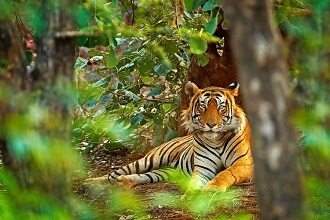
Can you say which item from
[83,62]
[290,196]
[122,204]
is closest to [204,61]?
[83,62]

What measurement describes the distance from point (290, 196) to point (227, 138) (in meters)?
4.89

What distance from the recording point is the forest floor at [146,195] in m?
4.94

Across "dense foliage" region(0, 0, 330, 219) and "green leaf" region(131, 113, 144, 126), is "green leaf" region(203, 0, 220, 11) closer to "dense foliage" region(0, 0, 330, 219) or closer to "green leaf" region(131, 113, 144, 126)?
"dense foliage" region(0, 0, 330, 219)

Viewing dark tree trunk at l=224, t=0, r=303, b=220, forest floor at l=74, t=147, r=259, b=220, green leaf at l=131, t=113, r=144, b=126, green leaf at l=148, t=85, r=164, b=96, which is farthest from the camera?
green leaf at l=148, t=85, r=164, b=96

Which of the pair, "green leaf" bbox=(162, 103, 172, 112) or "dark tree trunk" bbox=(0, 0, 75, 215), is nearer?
"dark tree trunk" bbox=(0, 0, 75, 215)

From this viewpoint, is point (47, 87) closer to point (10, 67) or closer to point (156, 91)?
point (10, 67)

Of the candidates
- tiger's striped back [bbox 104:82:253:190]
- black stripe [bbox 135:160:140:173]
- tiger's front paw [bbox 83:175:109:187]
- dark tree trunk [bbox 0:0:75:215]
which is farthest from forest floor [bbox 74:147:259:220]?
dark tree trunk [bbox 0:0:75:215]

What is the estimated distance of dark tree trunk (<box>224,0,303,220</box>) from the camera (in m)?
1.86

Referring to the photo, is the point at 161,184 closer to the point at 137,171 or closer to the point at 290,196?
the point at 137,171

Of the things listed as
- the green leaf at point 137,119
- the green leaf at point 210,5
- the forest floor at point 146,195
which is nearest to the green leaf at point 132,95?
the green leaf at point 137,119

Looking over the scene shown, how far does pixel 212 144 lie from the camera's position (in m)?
6.86

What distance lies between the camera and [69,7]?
2.49 m

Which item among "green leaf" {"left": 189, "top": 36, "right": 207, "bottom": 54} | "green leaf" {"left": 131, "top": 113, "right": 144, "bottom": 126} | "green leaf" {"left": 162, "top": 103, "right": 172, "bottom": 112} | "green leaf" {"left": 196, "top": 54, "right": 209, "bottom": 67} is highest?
"green leaf" {"left": 189, "top": 36, "right": 207, "bottom": 54}

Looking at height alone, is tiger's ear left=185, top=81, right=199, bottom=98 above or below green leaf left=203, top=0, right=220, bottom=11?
below
